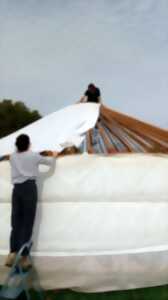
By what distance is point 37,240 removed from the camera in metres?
3.88

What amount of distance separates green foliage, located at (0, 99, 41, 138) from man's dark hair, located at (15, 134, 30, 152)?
8.83 meters

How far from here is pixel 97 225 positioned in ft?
12.6

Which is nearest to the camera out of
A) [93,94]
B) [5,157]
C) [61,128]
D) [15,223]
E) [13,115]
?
[15,223]

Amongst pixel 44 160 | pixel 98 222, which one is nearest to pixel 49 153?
pixel 44 160

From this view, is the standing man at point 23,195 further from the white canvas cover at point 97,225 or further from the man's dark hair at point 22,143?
the white canvas cover at point 97,225

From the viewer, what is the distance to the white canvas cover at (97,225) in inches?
151

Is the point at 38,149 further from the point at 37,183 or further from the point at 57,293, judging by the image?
the point at 57,293

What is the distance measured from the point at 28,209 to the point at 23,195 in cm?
11

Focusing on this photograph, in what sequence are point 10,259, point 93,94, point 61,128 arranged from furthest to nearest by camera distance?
1. point 93,94
2. point 61,128
3. point 10,259

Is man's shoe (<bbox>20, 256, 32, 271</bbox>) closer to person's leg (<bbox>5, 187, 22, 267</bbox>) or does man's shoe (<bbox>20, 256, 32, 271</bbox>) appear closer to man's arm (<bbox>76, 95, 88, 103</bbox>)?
person's leg (<bbox>5, 187, 22, 267</bbox>)

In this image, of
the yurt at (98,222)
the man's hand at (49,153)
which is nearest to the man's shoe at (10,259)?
the yurt at (98,222)

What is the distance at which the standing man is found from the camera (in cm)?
367

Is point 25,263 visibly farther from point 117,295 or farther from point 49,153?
point 49,153

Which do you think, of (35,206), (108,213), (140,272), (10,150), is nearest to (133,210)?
(108,213)
